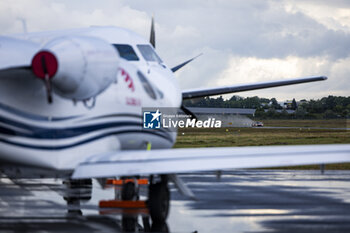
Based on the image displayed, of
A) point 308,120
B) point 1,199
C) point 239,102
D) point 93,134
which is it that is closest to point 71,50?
point 93,134

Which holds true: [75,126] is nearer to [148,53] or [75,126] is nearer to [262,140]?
[148,53]

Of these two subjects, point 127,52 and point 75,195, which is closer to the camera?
point 127,52

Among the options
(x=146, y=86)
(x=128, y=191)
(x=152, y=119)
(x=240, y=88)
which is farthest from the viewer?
(x=240, y=88)

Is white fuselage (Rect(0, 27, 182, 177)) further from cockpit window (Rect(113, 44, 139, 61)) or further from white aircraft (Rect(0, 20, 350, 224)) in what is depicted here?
cockpit window (Rect(113, 44, 139, 61))

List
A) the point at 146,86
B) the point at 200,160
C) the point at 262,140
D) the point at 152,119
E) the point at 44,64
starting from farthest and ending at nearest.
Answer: the point at 262,140
the point at 152,119
the point at 146,86
the point at 200,160
the point at 44,64

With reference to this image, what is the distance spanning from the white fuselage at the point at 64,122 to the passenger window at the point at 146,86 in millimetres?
132

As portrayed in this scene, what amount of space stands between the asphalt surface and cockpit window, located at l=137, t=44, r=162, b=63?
11.3 feet

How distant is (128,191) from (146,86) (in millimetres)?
2372

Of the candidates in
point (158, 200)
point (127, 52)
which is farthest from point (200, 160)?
point (127, 52)

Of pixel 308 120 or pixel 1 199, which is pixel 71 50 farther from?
pixel 308 120

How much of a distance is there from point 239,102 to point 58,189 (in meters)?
148

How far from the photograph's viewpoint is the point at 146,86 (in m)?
14.0

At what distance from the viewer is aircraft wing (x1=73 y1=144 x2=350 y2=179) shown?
10.9 metres

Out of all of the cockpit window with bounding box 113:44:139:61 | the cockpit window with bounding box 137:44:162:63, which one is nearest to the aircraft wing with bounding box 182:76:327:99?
the cockpit window with bounding box 137:44:162:63
